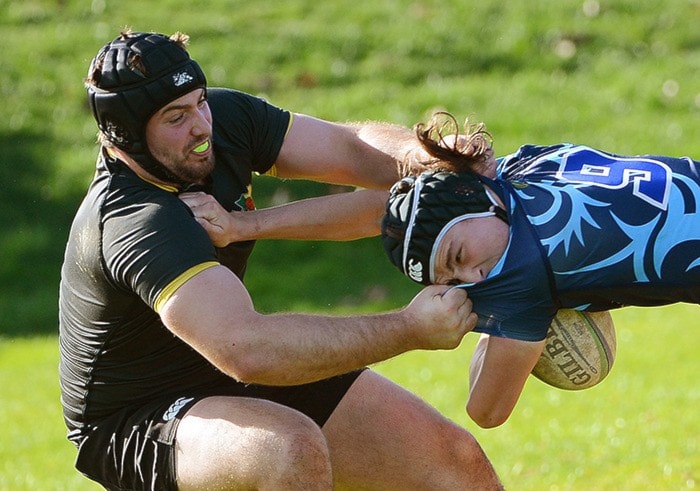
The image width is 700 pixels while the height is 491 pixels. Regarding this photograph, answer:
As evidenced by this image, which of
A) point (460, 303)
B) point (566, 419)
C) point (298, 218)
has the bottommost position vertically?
point (566, 419)

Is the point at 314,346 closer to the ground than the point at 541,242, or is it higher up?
closer to the ground

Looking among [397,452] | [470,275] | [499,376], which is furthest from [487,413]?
[397,452]

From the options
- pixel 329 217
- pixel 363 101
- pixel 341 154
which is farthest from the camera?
pixel 363 101

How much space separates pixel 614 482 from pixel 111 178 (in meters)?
3.91

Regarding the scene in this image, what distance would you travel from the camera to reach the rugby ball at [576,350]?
5078mm

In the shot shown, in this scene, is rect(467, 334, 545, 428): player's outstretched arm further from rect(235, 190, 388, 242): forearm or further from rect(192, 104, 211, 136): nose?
rect(192, 104, 211, 136): nose

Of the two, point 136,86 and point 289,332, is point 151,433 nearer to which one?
point 289,332

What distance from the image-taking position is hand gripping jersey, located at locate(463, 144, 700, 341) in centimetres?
466

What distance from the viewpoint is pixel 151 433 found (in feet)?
17.0

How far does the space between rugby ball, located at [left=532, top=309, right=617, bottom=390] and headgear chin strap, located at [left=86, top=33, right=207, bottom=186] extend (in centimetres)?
171

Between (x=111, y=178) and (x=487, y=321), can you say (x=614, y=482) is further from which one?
(x=111, y=178)

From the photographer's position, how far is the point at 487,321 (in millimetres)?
4805

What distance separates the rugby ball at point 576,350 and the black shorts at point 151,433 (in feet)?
3.29

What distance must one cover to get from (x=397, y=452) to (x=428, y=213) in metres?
1.37
